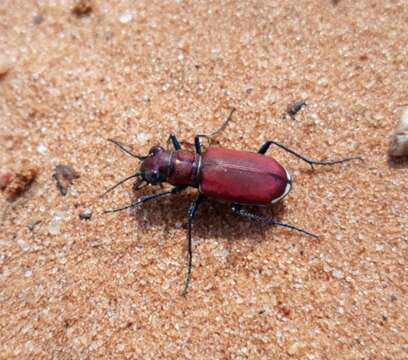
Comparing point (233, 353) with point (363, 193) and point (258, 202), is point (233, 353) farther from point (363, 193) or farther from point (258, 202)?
point (363, 193)

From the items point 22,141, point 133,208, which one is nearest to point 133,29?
point 22,141

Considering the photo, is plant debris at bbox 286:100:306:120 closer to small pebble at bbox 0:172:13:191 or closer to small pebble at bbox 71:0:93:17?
small pebble at bbox 71:0:93:17

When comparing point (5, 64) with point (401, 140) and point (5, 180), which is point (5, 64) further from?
point (401, 140)

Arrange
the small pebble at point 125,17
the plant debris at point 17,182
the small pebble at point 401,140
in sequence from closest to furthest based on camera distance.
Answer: the small pebble at point 401,140 < the plant debris at point 17,182 < the small pebble at point 125,17

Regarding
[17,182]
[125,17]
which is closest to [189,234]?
[17,182]

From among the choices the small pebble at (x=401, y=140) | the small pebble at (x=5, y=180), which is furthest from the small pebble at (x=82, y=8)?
the small pebble at (x=401, y=140)

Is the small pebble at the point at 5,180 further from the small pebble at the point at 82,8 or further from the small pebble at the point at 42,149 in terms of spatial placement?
the small pebble at the point at 82,8

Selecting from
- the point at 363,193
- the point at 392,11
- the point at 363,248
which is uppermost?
the point at 392,11
